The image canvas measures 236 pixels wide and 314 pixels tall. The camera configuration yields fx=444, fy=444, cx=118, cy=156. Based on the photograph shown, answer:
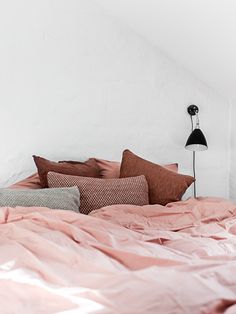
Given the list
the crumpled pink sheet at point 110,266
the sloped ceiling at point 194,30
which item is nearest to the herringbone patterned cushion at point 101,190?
the crumpled pink sheet at point 110,266

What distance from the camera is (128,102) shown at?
144 inches

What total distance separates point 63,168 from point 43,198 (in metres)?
0.50

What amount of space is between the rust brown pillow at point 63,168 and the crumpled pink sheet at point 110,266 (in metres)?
0.75

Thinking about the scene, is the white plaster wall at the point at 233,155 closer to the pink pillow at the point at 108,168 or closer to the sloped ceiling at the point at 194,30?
the sloped ceiling at the point at 194,30

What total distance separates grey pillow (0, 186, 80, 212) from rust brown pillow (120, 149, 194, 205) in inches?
23.6

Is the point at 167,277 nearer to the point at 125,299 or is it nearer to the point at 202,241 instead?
the point at 125,299

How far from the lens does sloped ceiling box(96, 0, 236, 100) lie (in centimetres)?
310

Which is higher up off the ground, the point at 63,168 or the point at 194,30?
the point at 194,30

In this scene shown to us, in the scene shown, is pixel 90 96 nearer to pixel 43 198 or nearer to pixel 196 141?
pixel 196 141

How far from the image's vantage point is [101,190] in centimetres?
268

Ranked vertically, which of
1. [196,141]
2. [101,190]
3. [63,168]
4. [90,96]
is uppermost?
[90,96]

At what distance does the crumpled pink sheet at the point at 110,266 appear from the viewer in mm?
966

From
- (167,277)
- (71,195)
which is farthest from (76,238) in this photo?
(71,195)

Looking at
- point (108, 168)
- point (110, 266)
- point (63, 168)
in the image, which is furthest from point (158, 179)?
point (110, 266)
